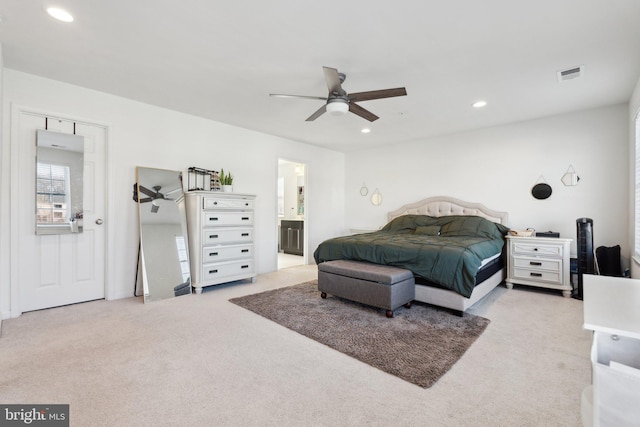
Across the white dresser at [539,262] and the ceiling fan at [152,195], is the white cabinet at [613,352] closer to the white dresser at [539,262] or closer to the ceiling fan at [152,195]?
the white dresser at [539,262]

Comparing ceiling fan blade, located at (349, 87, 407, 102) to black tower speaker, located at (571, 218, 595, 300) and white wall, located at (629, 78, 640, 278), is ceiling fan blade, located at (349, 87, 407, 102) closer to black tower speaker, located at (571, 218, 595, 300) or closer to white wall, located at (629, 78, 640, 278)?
white wall, located at (629, 78, 640, 278)

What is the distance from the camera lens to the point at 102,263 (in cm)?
377

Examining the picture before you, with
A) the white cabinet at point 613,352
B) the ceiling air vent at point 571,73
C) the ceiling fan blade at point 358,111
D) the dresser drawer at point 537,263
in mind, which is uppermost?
the ceiling air vent at point 571,73

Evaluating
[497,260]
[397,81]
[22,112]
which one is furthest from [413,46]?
[22,112]

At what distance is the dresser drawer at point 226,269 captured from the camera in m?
4.18

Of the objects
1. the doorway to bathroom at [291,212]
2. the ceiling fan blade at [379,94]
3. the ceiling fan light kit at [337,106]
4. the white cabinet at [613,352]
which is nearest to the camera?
the white cabinet at [613,352]

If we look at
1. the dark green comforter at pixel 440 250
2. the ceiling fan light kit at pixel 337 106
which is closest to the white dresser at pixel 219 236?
the dark green comforter at pixel 440 250

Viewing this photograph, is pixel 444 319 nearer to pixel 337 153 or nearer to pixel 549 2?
pixel 549 2

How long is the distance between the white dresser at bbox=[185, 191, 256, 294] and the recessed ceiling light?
2221 mm

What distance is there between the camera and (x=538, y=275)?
164 inches

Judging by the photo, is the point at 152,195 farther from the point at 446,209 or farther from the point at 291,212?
the point at 446,209

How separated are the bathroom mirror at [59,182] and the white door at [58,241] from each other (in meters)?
0.07

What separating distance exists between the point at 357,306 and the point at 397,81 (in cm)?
259

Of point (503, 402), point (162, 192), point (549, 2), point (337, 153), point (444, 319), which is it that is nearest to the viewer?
point (503, 402)
